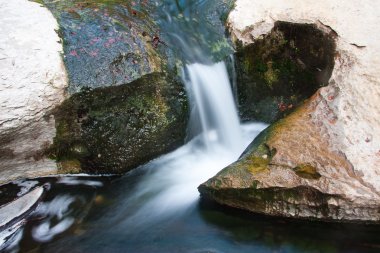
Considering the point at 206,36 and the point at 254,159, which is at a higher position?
the point at 206,36

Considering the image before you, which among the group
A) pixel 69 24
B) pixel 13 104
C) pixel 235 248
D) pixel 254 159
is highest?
pixel 69 24

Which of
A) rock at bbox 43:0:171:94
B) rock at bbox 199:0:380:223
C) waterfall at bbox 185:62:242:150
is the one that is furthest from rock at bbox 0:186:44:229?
waterfall at bbox 185:62:242:150

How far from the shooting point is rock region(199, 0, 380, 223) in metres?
4.59

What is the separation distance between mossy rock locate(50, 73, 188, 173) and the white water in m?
0.33

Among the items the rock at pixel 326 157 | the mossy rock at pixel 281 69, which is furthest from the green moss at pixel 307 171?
the mossy rock at pixel 281 69

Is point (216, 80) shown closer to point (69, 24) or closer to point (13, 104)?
point (69, 24)

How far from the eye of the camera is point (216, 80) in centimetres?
640

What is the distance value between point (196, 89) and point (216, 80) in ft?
1.47

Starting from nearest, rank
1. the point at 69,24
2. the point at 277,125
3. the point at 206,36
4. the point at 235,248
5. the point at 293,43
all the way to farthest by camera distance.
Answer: the point at 235,248
the point at 277,125
the point at 69,24
the point at 293,43
the point at 206,36

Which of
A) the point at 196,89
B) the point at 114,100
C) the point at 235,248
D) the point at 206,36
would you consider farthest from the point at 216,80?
the point at 235,248

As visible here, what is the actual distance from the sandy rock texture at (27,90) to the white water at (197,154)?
1495 millimetres

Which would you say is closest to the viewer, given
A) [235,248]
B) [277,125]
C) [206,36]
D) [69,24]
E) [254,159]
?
[235,248]

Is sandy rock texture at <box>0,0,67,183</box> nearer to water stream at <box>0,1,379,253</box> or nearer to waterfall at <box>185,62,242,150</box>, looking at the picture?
water stream at <box>0,1,379,253</box>

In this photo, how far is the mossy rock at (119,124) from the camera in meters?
5.42
